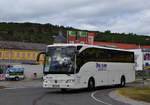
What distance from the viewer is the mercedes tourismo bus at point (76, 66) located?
2120 cm

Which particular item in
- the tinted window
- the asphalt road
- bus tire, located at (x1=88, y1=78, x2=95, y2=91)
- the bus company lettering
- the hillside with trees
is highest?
the hillside with trees

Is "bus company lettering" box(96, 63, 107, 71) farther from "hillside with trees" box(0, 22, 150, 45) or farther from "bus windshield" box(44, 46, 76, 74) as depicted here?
"hillside with trees" box(0, 22, 150, 45)

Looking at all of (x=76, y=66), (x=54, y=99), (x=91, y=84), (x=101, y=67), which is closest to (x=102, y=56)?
(x=101, y=67)

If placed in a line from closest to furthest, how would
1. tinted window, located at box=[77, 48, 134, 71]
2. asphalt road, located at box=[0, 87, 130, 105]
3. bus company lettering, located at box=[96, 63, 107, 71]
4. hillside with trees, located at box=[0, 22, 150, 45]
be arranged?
asphalt road, located at box=[0, 87, 130, 105], tinted window, located at box=[77, 48, 134, 71], bus company lettering, located at box=[96, 63, 107, 71], hillside with trees, located at box=[0, 22, 150, 45]

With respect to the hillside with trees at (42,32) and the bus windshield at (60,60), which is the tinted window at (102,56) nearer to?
the bus windshield at (60,60)

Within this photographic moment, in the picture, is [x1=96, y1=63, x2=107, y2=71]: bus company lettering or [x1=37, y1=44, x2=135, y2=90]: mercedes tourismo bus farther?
[x1=96, y1=63, x2=107, y2=71]: bus company lettering

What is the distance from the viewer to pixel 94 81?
24.1m

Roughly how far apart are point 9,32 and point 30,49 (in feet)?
270

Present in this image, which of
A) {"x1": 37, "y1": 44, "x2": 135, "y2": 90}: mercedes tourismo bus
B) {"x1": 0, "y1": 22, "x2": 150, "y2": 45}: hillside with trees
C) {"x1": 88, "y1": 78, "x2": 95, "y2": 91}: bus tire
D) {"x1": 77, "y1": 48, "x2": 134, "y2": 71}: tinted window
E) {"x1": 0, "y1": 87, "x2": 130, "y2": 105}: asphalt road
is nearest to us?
{"x1": 0, "y1": 87, "x2": 130, "y2": 105}: asphalt road

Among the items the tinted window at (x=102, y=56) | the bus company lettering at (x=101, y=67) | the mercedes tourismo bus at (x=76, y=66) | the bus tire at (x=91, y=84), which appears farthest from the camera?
the bus company lettering at (x=101, y=67)

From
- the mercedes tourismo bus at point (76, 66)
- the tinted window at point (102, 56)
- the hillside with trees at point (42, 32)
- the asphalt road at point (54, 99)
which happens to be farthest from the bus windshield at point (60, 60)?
the hillside with trees at point (42, 32)

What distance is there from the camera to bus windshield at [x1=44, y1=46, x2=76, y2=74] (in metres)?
21.2

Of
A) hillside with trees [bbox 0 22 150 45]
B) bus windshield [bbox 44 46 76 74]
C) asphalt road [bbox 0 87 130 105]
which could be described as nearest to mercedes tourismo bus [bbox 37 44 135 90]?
bus windshield [bbox 44 46 76 74]

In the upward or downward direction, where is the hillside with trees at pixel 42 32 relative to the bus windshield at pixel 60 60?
upward
